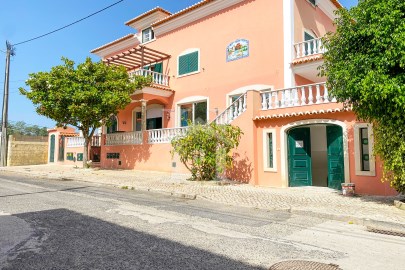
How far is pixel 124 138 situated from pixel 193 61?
6248 millimetres

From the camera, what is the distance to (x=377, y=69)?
6574 mm

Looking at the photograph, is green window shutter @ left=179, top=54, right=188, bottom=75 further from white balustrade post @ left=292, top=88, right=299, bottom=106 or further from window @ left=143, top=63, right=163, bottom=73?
white balustrade post @ left=292, top=88, right=299, bottom=106

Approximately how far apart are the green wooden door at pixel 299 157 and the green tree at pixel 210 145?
6.68ft

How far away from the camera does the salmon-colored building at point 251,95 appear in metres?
10.1

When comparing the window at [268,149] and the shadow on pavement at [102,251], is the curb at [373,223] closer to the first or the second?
the shadow on pavement at [102,251]

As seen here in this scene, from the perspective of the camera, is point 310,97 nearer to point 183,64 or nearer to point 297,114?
point 297,114

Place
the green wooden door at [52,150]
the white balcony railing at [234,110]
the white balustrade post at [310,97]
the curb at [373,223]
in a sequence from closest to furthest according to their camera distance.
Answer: the curb at [373,223], the white balustrade post at [310,97], the white balcony railing at [234,110], the green wooden door at [52,150]

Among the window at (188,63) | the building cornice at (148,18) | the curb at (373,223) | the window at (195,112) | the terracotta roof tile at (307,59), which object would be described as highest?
the building cornice at (148,18)

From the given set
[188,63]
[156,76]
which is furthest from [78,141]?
[188,63]

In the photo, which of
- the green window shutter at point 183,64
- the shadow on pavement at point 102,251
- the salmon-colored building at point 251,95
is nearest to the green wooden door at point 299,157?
the salmon-colored building at point 251,95

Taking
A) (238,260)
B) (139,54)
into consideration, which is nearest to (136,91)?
(139,54)

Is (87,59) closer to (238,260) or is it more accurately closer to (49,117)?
(49,117)

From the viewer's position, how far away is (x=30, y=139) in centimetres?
2852

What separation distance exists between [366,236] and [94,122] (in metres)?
14.3
